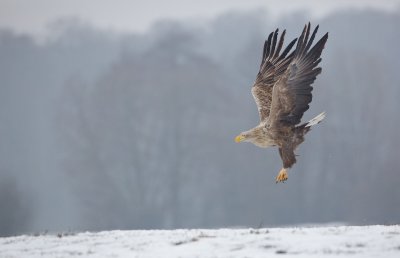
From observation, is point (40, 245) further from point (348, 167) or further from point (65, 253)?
point (348, 167)

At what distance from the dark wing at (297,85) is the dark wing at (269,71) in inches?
29.1

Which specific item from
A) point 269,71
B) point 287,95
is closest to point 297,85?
point 287,95

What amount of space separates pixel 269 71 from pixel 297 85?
1493mm

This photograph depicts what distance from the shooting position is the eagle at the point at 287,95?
14688 millimetres

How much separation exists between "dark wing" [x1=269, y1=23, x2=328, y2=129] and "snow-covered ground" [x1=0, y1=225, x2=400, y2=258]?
8.09 ft

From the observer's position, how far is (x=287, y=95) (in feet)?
48.1

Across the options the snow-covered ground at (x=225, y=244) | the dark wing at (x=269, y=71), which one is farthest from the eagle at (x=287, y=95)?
the snow-covered ground at (x=225, y=244)

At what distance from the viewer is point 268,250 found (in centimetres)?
1177

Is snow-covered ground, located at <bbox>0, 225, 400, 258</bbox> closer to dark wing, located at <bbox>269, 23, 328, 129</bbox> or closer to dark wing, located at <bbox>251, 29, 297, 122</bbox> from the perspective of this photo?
dark wing, located at <bbox>269, 23, 328, 129</bbox>

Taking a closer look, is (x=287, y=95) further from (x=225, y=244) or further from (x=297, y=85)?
(x=225, y=244)

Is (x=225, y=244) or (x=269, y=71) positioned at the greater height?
(x=269, y=71)

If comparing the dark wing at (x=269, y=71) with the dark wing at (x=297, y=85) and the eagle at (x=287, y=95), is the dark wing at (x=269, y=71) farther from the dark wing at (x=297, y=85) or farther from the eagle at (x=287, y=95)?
the dark wing at (x=297, y=85)

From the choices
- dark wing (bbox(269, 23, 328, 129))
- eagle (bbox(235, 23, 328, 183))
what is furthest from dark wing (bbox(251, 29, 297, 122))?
dark wing (bbox(269, 23, 328, 129))

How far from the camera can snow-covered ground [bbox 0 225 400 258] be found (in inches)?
453
